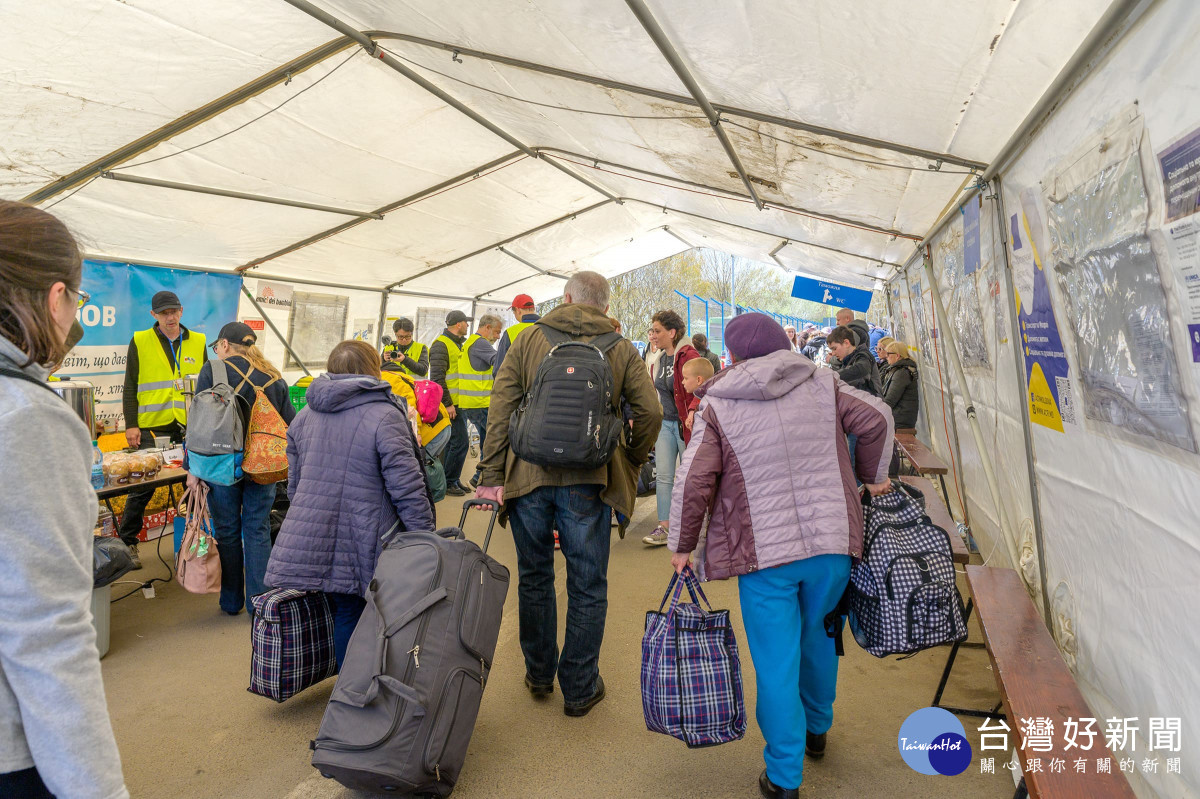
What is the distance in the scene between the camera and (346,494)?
287 cm

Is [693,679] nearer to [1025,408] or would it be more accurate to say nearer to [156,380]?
[1025,408]

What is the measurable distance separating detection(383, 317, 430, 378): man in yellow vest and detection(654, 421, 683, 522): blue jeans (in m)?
3.23

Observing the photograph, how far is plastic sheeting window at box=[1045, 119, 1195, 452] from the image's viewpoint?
1782mm

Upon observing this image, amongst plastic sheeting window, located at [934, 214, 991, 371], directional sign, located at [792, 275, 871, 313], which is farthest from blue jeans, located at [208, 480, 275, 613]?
directional sign, located at [792, 275, 871, 313]

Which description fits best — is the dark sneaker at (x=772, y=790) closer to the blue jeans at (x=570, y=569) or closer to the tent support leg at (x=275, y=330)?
the blue jeans at (x=570, y=569)

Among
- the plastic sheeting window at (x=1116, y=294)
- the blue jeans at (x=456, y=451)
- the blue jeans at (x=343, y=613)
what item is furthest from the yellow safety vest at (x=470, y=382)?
the plastic sheeting window at (x=1116, y=294)

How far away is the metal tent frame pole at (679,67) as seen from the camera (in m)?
3.15

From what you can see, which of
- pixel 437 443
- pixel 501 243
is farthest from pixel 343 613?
pixel 501 243

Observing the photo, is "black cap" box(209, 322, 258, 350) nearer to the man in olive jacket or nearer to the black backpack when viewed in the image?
the man in olive jacket

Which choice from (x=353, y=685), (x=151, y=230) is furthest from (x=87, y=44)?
(x=353, y=685)

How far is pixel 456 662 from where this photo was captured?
241 centimetres

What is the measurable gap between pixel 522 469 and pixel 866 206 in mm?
3713

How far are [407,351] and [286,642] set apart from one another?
571 cm

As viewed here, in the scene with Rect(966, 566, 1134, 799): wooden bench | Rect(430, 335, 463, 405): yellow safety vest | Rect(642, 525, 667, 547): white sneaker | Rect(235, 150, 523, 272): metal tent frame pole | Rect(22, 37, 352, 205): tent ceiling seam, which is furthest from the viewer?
Rect(430, 335, 463, 405): yellow safety vest
